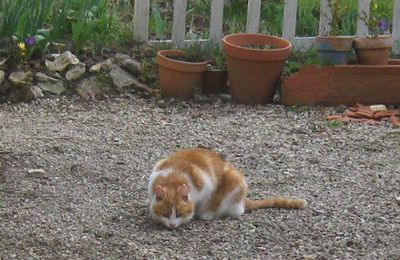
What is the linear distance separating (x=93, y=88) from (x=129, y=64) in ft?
1.23

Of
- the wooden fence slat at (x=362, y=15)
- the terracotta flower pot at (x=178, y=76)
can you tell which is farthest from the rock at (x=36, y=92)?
the wooden fence slat at (x=362, y=15)

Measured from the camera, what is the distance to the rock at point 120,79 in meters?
7.92

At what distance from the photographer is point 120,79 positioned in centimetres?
795

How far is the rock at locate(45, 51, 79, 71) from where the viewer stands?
7.86 meters

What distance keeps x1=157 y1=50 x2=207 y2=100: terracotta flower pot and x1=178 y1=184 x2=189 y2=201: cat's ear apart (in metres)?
2.48

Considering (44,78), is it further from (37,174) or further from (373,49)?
(373,49)

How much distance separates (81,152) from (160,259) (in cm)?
169

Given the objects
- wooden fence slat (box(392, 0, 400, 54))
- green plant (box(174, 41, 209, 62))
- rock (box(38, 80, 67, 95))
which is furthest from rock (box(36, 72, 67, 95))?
wooden fence slat (box(392, 0, 400, 54))

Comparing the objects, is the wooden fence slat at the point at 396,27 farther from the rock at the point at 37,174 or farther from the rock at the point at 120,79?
the rock at the point at 37,174

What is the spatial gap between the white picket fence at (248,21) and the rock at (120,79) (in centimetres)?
54

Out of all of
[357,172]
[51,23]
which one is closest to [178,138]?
[357,172]

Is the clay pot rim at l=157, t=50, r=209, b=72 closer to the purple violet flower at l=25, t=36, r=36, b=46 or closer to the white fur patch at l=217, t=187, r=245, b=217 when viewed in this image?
the purple violet flower at l=25, t=36, r=36, b=46

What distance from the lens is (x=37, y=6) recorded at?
311 inches

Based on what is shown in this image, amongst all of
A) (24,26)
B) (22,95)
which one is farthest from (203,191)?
(24,26)
